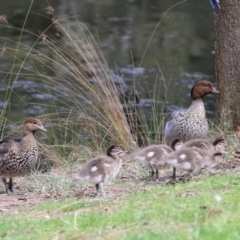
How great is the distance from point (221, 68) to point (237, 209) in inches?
218

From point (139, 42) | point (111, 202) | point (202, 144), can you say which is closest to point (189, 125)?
point (202, 144)

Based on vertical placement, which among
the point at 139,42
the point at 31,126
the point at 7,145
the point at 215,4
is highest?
the point at 215,4

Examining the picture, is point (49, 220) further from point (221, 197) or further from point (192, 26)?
point (192, 26)

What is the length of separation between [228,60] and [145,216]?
5.54 m

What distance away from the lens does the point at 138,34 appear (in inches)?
882

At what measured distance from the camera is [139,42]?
2158 cm

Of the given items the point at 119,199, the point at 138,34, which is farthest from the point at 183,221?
the point at 138,34

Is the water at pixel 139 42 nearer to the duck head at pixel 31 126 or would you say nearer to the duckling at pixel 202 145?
the duck head at pixel 31 126

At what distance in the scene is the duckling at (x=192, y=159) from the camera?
9039 millimetres

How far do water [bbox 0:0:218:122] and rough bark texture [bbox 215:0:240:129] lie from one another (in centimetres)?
397

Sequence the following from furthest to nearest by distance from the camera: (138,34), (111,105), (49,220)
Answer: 1. (138,34)
2. (111,105)
3. (49,220)

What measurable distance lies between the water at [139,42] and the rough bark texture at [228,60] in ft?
13.0

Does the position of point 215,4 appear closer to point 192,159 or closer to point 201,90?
point 201,90

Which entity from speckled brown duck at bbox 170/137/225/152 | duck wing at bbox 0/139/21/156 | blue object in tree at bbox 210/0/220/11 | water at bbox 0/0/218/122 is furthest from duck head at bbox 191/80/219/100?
water at bbox 0/0/218/122
